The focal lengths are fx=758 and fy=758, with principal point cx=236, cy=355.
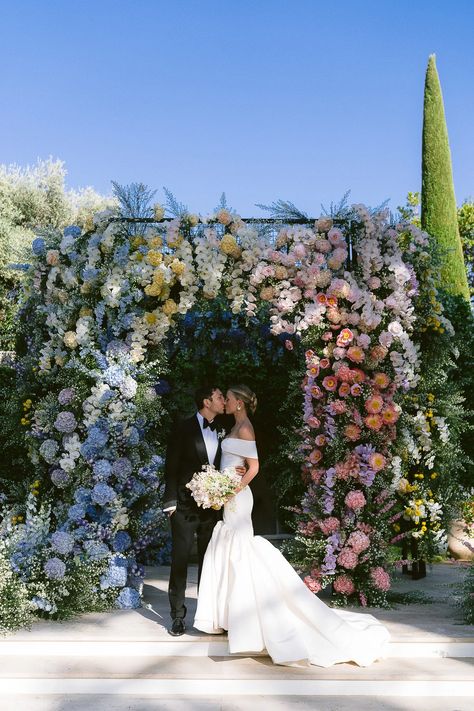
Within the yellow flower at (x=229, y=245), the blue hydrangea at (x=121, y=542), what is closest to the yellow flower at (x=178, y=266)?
the yellow flower at (x=229, y=245)

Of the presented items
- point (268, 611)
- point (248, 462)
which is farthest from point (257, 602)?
point (248, 462)

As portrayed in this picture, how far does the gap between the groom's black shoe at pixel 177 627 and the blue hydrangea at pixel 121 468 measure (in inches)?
50.8

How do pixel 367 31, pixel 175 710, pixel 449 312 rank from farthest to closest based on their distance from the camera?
1. pixel 449 312
2. pixel 367 31
3. pixel 175 710

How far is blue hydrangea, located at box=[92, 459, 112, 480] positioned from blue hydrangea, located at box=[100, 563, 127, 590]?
0.67m

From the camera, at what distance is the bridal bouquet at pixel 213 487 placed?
488 centimetres

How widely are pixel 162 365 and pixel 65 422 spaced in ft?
3.17

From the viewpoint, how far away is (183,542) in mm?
5195

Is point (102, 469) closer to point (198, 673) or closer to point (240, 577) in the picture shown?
point (240, 577)

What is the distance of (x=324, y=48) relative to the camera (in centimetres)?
724

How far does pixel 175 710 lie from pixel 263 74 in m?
6.66

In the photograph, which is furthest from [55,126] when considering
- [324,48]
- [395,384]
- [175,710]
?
[175,710]

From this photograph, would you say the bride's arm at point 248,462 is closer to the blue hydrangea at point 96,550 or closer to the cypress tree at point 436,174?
the blue hydrangea at point 96,550

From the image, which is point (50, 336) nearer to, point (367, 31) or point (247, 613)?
point (247, 613)

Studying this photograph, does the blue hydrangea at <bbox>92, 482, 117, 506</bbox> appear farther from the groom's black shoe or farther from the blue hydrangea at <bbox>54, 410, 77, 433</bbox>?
the groom's black shoe
